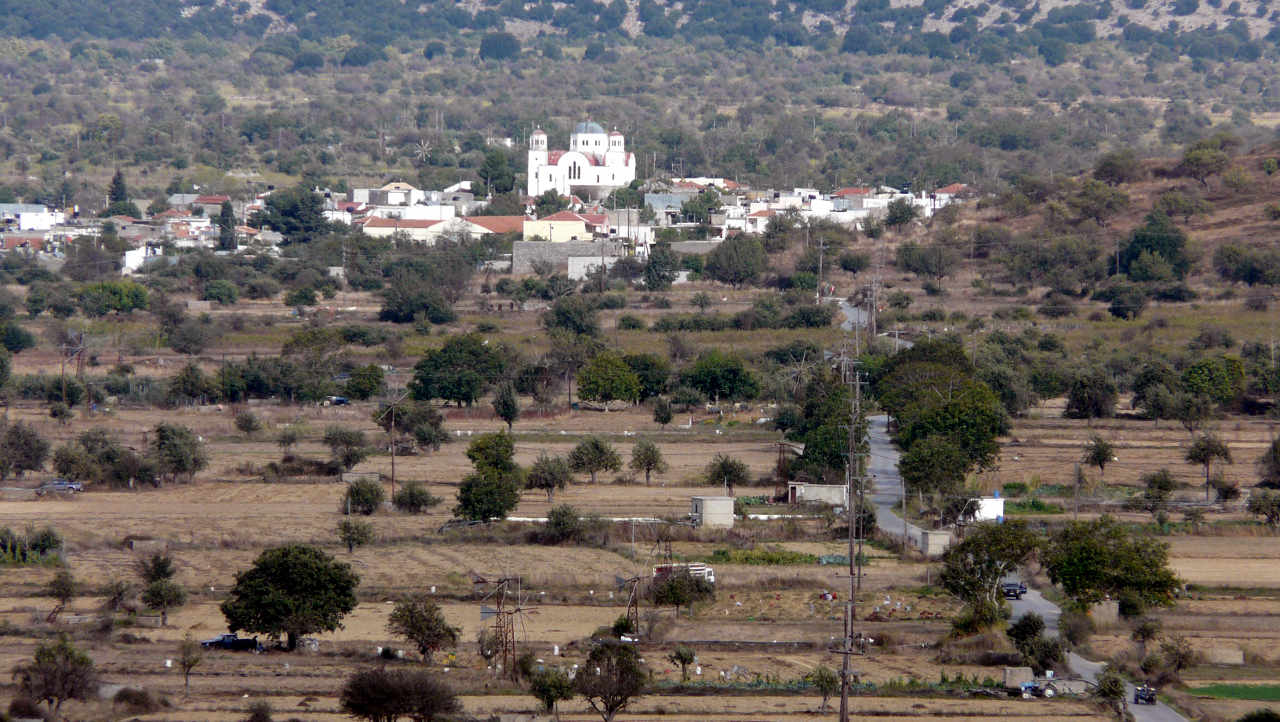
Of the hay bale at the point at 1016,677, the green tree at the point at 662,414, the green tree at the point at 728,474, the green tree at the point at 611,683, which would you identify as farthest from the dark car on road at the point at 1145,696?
the green tree at the point at 662,414

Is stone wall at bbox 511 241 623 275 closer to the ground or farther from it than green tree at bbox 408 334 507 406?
farther from it

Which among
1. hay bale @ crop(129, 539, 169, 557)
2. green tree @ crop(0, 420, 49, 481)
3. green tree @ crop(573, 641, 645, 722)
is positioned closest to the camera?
green tree @ crop(573, 641, 645, 722)

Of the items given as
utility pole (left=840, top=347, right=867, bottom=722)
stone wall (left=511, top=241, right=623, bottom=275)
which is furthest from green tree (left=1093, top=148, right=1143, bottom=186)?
Result: utility pole (left=840, top=347, right=867, bottom=722)

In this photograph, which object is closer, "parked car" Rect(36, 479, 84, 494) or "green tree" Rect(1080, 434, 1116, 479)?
"parked car" Rect(36, 479, 84, 494)

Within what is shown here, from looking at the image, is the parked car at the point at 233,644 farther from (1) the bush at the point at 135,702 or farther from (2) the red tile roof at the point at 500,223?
(2) the red tile roof at the point at 500,223

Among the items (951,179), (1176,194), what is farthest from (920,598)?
(951,179)

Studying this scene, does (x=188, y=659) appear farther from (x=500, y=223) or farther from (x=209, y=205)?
(x=209, y=205)

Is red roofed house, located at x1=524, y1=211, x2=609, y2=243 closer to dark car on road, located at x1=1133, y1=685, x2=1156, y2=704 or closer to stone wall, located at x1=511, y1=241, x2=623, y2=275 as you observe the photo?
stone wall, located at x1=511, y1=241, x2=623, y2=275

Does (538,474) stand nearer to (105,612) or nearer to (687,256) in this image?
(105,612)

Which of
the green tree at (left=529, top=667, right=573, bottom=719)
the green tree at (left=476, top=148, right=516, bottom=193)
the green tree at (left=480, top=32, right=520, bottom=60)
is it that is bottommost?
the green tree at (left=529, top=667, right=573, bottom=719)
